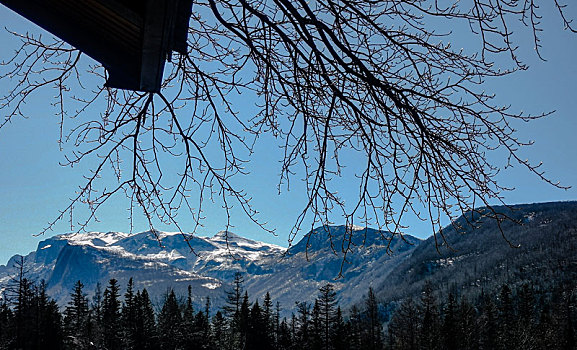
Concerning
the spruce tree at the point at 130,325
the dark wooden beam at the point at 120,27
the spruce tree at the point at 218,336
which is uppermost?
the dark wooden beam at the point at 120,27

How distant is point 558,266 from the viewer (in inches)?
5974

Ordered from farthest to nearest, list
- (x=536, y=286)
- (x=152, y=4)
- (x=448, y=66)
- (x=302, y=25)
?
(x=536, y=286) → (x=448, y=66) → (x=302, y=25) → (x=152, y=4)

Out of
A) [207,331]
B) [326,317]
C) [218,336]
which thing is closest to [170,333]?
[207,331]

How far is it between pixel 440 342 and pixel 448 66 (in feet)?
128

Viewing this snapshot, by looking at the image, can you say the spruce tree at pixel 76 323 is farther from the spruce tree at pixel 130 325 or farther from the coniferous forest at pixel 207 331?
the spruce tree at pixel 130 325

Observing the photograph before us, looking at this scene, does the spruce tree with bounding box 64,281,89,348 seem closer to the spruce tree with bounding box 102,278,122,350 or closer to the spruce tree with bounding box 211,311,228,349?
the spruce tree with bounding box 102,278,122,350

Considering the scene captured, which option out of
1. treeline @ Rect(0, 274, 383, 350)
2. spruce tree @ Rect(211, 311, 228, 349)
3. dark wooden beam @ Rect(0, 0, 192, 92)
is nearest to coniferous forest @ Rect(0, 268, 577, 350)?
treeline @ Rect(0, 274, 383, 350)

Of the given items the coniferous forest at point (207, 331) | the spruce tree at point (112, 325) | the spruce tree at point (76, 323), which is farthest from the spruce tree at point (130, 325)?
the spruce tree at point (76, 323)

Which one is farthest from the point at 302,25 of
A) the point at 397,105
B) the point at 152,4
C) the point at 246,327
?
Answer: the point at 246,327

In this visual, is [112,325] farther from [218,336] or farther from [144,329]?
[218,336]

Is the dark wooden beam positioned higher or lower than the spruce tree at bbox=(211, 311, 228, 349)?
higher

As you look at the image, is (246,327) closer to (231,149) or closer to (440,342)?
(440,342)

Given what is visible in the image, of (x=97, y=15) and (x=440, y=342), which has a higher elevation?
(x=97, y=15)

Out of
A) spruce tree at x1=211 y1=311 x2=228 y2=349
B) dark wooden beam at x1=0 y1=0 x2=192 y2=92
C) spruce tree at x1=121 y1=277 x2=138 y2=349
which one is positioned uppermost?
dark wooden beam at x1=0 y1=0 x2=192 y2=92
